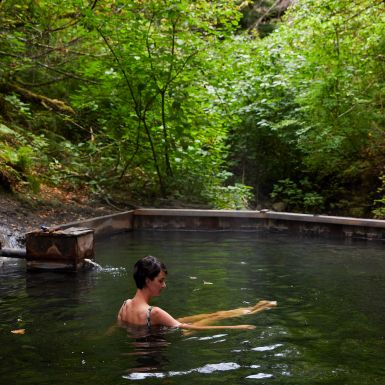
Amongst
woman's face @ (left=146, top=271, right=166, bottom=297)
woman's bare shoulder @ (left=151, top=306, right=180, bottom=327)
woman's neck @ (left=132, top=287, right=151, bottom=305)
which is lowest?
woman's bare shoulder @ (left=151, top=306, right=180, bottom=327)

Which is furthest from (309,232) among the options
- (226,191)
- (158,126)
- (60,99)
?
(60,99)

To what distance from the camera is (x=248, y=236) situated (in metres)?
13.2

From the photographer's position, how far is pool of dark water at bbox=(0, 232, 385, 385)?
15.8ft

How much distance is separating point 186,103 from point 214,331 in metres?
9.14

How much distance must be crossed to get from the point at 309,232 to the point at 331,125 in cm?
381

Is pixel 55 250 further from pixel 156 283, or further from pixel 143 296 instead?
pixel 156 283

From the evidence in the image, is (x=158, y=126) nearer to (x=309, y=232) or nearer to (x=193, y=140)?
(x=193, y=140)

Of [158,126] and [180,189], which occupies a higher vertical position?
[158,126]

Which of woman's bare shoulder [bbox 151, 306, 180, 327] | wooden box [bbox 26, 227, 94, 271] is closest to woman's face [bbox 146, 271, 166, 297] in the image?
woman's bare shoulder [bbox 151, 306, 180, 327]

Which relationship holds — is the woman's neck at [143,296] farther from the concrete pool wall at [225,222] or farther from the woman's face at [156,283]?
the concrete pool wall at [225,222]

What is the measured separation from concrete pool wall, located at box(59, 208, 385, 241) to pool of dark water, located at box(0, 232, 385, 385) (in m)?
1.81

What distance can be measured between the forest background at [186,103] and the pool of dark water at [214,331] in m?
4.63

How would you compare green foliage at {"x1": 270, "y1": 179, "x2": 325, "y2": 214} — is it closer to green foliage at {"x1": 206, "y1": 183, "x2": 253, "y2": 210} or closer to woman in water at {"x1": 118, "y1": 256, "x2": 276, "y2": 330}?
green foliage at {"x1": 206, "y1": 183, "x2": 253, "y2": 210}

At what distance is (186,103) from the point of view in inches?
570
